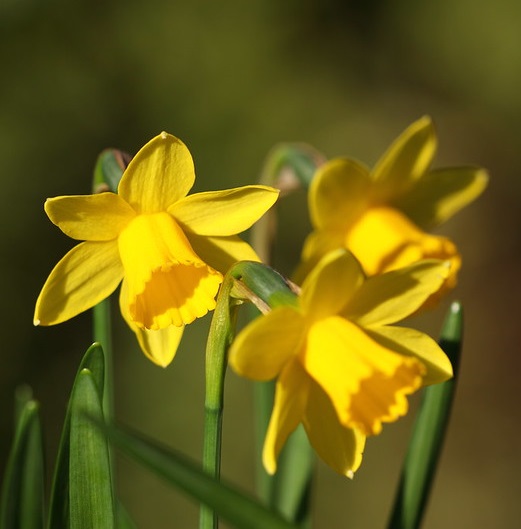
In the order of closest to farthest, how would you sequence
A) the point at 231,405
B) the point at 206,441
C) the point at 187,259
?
the point at 206,441
the point at 187,259
the point at 231,405

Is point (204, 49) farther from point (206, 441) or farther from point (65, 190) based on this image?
point (206, 441)

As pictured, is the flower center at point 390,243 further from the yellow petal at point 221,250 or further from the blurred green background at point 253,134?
the blurred green background at point 253,134

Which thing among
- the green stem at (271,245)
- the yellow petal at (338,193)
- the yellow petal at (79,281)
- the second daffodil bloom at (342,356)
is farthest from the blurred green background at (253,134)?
the second daffodil bloom at (342,356)

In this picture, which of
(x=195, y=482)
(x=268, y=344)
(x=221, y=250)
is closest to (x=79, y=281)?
(x=221, y=250)

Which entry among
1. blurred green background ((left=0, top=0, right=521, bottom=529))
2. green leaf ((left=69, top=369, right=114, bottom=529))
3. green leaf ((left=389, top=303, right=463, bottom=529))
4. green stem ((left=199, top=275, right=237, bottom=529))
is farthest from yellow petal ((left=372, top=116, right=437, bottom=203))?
blurred green background ((left=0, top=0, right=521, bottom=529))

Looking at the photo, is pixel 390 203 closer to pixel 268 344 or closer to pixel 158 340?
pixel 158 340

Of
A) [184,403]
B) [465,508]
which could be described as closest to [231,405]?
[184,403]
